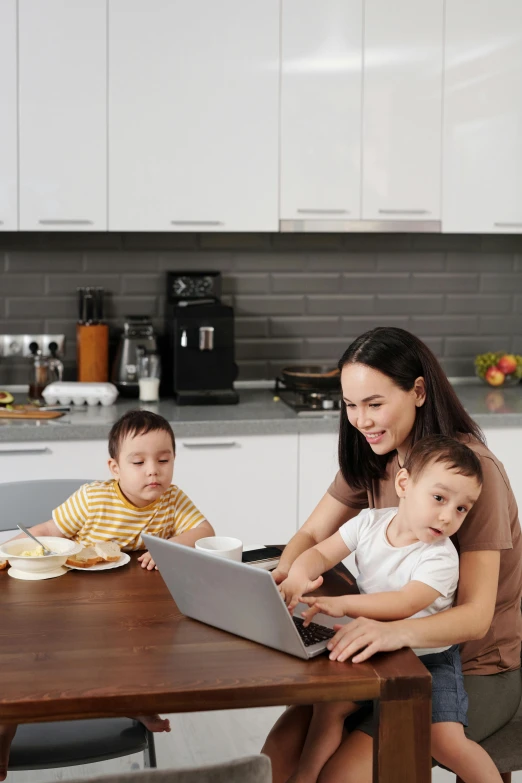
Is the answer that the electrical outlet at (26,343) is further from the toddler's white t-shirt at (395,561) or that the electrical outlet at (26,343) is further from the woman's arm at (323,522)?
the toddler's white t-shirt at (395,561)

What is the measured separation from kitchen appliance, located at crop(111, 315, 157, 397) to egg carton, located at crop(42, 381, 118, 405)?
0.15 metres

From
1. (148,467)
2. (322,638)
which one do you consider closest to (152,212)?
(148,467)

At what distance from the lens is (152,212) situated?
12.2 ft

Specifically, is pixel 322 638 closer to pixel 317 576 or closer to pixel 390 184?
pixel 317 576

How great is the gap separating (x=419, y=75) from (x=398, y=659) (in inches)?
112

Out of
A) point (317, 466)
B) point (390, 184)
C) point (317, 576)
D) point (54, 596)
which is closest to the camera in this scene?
point (54, 596)

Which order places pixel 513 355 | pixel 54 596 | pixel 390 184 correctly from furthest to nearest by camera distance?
pixel 513 355, pixel 390 184, pixel 54 596

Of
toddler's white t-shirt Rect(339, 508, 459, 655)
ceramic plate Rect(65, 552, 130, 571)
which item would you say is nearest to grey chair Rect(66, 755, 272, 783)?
toddler's white t-shirt Rect(339, 508, 459, 655)

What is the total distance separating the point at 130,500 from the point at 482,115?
2.44 meters

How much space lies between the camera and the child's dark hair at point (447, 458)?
67.6 inches

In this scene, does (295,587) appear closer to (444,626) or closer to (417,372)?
(444,626)

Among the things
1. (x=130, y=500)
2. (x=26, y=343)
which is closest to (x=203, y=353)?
(x=26, y=343)

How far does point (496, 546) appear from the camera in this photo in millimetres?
1784

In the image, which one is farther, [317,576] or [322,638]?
[317,576]
